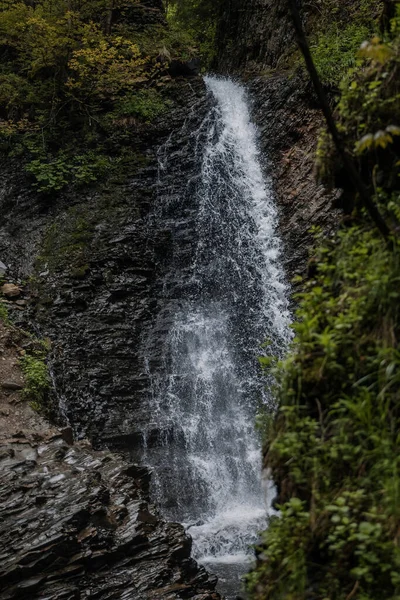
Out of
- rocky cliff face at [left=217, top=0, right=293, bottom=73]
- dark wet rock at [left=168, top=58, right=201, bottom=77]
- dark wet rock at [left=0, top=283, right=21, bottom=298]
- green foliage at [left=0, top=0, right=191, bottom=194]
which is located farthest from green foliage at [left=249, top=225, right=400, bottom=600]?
dark wet rock at [left=168, top=58, right=201, bottom=77]

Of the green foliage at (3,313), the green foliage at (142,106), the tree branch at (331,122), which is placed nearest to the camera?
the tree branch at (331,122)

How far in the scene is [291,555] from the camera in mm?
3289

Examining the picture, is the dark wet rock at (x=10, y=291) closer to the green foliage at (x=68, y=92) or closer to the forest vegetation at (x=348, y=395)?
the green foliage at (x=68, y=92)

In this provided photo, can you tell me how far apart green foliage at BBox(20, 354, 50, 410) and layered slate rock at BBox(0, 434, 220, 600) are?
5.08 ft

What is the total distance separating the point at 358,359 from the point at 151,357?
7.61m

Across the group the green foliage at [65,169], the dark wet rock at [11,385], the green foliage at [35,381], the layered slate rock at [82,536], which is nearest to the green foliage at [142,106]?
the green foliage at [65,169]

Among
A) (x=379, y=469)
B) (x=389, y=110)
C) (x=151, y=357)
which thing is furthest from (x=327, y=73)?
(x=379, y=469)

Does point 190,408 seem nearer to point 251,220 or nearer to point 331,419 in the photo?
point 251,220

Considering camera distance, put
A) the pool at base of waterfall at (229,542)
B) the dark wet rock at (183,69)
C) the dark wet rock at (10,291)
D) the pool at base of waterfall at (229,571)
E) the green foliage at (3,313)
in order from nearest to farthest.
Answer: the pool at base of waterfall at (229,571) < the pool at base of waterfall at (229,542) < the green foliage at (3,313) < the dark wet rock at (10,291) < the dark wet rock at (183,69)

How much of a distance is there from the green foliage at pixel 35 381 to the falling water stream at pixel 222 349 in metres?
1.97

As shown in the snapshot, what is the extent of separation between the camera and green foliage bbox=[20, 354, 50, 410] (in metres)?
9.30

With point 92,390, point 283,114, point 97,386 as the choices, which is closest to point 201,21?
point 283,114

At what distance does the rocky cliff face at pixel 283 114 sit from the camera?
40.1 ft

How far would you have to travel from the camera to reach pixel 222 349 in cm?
1099
